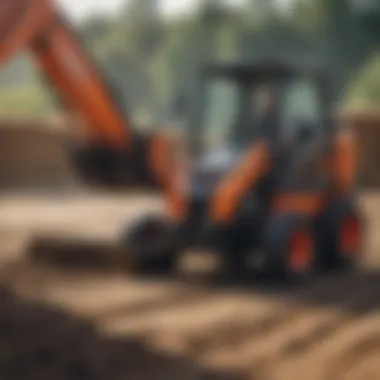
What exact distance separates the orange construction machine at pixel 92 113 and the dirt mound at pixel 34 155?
12622mm

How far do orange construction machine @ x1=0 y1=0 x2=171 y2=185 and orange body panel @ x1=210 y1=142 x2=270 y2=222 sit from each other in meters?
0.62

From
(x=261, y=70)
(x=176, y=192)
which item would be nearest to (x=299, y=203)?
(x=176, y=192)

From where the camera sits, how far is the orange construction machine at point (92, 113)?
9492 mm

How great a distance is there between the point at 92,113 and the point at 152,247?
1345 millimetres

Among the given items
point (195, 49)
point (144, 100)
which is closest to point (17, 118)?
point (144, 100)

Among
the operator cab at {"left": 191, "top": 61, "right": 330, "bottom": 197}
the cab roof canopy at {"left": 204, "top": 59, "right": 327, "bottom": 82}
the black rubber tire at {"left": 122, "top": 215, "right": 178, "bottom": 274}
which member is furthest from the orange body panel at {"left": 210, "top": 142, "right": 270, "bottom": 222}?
the cab roof canopy at {"left": 204, "top": 59, "right": 327, "bottom": 82}

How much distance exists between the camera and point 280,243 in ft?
32.6

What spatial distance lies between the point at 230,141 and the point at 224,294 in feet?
5.62

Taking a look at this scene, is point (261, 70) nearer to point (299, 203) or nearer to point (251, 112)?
point (251, 112)

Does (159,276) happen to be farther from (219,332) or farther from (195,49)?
(195,49)

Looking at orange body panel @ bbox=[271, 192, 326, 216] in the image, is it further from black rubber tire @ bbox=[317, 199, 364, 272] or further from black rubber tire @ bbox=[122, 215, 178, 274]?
black rubber tire @ bbox=[122, 215, 178, 274]

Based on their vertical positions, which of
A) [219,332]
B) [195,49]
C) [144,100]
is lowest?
[219,332]

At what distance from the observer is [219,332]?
26.6 ft

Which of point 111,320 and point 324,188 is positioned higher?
point 324,188
